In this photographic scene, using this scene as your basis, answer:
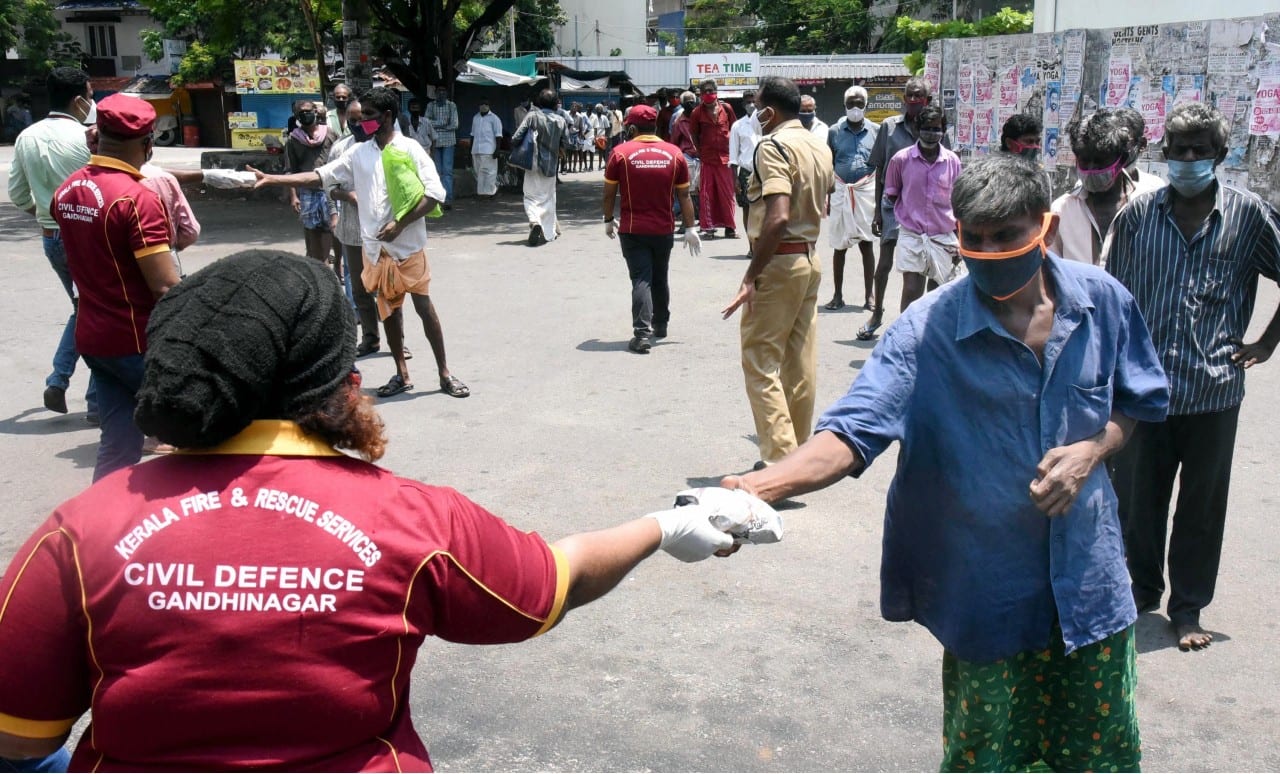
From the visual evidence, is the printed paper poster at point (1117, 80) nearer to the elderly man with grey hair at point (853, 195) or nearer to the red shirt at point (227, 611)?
the elderly man with grey hair at point (853, 195)

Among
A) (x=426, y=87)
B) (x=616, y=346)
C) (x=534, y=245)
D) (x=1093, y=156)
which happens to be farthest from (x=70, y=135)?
(x=426, y=87)

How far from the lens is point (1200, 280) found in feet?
13.8

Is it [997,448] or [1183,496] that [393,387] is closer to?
[1183,496]

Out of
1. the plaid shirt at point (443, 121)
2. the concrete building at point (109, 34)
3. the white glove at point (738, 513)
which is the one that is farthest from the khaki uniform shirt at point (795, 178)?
the concrete building at point (109, 34)

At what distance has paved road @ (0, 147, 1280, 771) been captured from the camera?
382cm

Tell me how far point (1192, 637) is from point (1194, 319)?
1.17 meters

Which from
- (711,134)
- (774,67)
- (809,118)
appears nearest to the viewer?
(809,118)

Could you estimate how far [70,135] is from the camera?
7426mm

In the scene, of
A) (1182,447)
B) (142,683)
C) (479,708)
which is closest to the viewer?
(142,683)

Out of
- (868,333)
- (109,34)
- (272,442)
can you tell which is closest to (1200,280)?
(272,442)

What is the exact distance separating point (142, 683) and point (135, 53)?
225 feet

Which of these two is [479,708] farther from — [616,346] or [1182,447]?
[616,346]

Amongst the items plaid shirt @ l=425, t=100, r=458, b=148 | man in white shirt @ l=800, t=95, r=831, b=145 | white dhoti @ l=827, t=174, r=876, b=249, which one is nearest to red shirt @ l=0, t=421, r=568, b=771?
white dhoti @ l=827, t=174, r=876, b=249

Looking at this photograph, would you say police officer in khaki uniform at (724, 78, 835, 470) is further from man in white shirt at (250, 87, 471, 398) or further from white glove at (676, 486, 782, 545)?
white glove at (676, 486, 782, 545)
